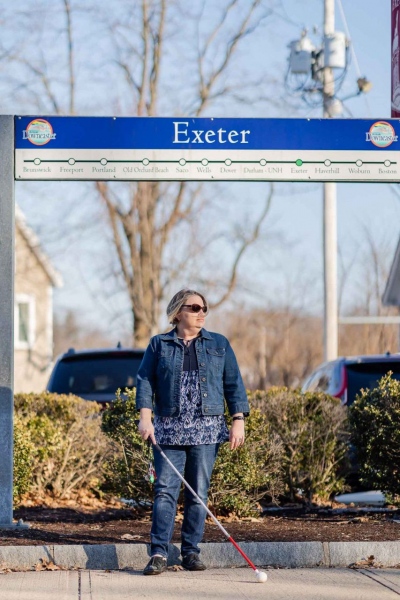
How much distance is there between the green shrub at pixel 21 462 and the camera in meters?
9.35

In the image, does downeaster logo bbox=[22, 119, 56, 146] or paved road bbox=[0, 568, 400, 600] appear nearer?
paved road bbox=[0, 568, 400, 600]

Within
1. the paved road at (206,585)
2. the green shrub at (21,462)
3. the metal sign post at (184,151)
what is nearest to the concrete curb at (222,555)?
the paved road at (206,585)

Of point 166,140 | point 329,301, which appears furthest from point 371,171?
point 329,301

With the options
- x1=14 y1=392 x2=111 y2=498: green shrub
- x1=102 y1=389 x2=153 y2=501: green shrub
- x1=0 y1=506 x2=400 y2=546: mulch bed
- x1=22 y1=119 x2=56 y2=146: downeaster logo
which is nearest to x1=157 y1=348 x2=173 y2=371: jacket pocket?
x1=0 y1=506 x2=400 y2=546: mulch bed

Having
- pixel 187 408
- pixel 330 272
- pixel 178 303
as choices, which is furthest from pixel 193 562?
Answer: pixel 330 272

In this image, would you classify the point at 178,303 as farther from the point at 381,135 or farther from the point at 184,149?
the point at 381,135

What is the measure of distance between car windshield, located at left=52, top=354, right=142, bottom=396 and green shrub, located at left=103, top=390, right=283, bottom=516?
365 centimetres

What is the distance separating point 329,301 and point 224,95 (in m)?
7.56

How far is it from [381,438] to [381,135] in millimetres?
2591

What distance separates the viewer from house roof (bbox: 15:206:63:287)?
27562 millimetres

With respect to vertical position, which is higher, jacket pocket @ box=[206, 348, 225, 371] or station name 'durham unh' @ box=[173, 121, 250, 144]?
station name 'durham unh' @ box=[173, 121, 250, 144]

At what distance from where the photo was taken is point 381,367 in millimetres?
11875

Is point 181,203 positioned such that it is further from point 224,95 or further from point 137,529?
point 137,529

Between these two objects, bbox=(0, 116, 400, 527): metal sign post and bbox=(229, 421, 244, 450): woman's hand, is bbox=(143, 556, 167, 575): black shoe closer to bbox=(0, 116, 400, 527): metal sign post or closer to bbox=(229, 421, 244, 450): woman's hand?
bbox=(229, 421, 244, 450): woman's hand
